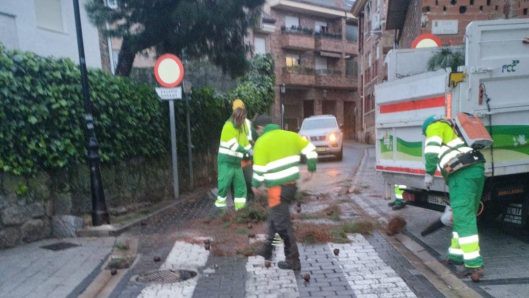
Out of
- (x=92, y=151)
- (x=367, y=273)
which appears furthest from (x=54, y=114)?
(x=367, y=273)

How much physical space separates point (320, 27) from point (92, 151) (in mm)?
36380

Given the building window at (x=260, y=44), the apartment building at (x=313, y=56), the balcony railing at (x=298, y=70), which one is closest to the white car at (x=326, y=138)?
the apartment building at (x=313, y=56)

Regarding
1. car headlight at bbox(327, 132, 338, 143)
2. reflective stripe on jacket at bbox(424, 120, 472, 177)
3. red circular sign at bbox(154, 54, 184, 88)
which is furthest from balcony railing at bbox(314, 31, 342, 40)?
reflective stripe on jacket at bbox(424, 120, 472, 177)

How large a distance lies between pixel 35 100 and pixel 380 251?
522 centimetres

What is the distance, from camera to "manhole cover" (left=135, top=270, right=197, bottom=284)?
16.1ft

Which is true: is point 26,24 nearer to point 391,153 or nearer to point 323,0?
point 391,153

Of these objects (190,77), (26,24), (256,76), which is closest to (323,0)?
(256,76)

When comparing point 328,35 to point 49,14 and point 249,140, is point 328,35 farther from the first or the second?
point 249,140

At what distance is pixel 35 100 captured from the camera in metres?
6.19

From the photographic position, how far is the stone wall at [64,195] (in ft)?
19.4

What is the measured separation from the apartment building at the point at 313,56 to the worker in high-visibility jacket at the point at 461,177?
30014 millimetres

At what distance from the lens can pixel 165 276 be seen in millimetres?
5039

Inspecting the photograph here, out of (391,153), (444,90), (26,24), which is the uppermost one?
(26,24)

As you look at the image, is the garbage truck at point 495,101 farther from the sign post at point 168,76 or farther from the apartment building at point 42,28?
the apartment building at point 42,28
